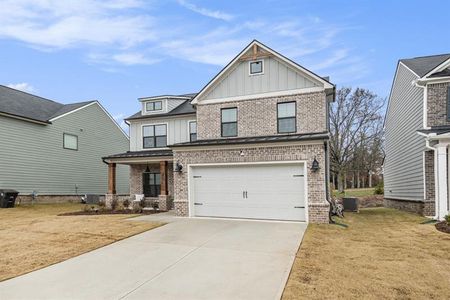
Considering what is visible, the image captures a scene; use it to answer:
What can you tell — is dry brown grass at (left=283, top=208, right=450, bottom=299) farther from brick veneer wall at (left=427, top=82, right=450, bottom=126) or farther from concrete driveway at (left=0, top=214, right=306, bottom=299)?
brick veneer wall at (left=427, top=82, right=450, bottom=126)

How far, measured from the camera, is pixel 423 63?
17.6 metres

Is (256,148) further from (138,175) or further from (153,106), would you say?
(153,106)

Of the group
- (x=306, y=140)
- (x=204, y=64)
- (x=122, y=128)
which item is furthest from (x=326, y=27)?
(x=122, y=128)

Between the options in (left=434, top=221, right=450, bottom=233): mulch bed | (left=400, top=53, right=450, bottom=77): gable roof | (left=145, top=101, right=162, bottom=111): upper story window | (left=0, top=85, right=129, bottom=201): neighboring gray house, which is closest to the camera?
(left=434, top=221, right=450, bottom=233): mulch bed

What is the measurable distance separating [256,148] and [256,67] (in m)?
4.39

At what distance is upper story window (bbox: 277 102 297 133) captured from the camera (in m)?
15.2

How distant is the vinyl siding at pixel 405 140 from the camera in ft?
51.5

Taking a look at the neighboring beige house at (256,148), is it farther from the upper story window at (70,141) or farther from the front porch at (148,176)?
the upper story window at (70,141)

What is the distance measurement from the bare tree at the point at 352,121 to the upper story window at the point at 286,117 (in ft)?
60.0

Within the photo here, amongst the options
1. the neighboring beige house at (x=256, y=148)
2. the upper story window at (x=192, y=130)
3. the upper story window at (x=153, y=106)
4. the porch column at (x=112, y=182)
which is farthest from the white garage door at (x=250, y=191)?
the upper story window at (x=153, y=106)

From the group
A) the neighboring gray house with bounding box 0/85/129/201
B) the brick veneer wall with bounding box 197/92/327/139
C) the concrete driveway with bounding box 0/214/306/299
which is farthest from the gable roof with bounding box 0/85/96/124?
the concrete driveway with bounding box 0/214/306/299

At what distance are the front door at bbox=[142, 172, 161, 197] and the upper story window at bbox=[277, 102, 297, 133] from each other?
333 inches

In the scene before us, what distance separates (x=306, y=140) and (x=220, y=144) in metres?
3.49

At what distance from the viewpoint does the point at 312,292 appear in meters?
5.57
